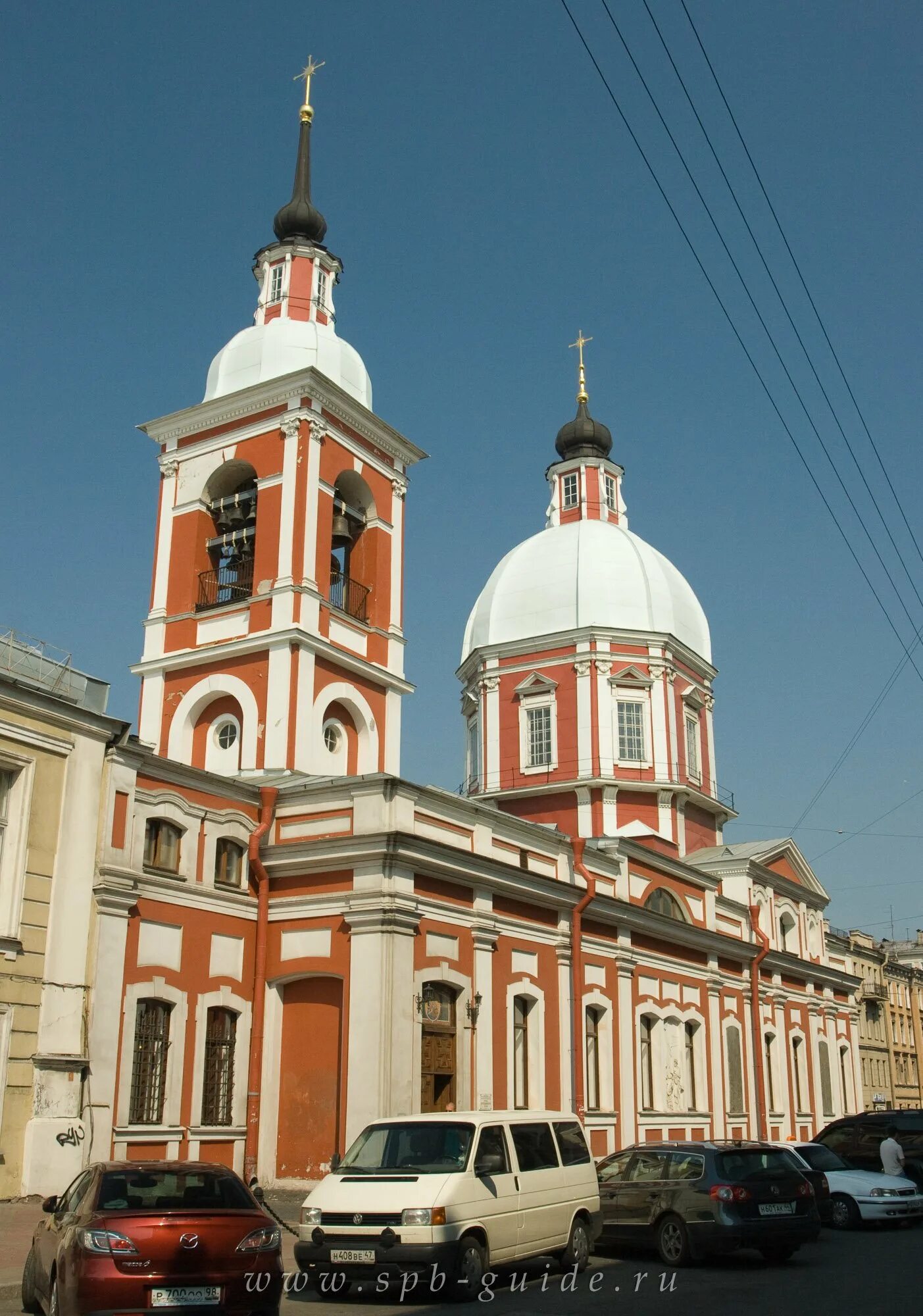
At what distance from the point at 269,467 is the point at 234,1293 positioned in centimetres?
1891

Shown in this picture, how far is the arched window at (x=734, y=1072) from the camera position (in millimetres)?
31859

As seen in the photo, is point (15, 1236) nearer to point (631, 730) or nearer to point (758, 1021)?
point (758, 1021)

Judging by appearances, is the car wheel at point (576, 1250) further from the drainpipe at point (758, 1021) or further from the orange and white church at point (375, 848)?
the drainpipe at point (758, 1021)

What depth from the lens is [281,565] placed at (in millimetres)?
24781

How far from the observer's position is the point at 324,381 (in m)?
26.0

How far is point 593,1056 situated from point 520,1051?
9.81ft

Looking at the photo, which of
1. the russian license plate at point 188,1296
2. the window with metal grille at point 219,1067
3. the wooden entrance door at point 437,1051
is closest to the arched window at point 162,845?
the window with metal grille at point 219,1067

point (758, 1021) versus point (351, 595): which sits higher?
point (351, 595)

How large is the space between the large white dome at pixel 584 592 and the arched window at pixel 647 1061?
12307 mm

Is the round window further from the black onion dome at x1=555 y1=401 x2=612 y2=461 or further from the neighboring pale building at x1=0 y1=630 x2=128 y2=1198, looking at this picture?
the black onion dome at x1=555 y1=401 x2=612 y2=461

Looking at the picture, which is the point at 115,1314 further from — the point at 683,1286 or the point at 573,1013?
the point at 573,1013

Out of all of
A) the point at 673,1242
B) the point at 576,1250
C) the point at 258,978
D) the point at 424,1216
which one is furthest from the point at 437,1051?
the point at 424,1216

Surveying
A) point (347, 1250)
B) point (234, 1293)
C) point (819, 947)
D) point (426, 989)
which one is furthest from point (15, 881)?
point (819, 947)

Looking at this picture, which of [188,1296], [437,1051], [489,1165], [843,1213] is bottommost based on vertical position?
[843,1213]
